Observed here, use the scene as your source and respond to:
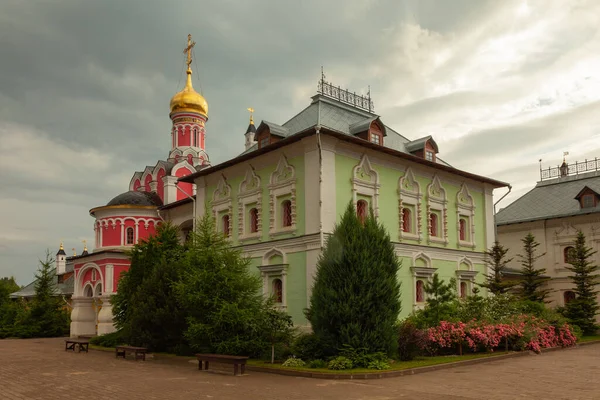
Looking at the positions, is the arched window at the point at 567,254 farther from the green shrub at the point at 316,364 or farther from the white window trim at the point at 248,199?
the green shrub at the point at 316,364

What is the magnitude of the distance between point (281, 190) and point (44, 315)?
22845 millimetres

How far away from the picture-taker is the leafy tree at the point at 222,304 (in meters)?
17.5

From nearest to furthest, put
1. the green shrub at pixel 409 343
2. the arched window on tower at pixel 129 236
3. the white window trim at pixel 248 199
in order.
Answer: the green shrub at pixel 409 343, the white window trim at pixel 248 199, the arched window on tower at pixel 129 236

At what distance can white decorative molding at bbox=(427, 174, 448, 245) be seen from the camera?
24219 millimetres

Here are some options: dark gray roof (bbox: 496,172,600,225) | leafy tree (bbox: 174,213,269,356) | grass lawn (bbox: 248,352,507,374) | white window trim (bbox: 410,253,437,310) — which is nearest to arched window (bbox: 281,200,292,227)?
leafy tree (bbox: 174,213,269,356)

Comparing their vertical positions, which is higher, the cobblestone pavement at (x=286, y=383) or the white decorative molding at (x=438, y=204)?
the white decorative molding at (x=438, y=204)

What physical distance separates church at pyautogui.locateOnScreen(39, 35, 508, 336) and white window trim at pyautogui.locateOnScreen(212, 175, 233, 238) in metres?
0.04

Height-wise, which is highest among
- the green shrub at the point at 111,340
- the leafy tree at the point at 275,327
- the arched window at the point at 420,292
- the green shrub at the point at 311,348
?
the arched window at the point at 420,292

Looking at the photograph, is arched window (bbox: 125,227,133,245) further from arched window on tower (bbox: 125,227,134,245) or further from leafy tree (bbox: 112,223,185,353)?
leafy tree (bbox: 112,223,185,353)

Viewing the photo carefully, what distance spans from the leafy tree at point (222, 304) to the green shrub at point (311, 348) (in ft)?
3.87

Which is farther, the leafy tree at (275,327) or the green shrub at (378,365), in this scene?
the leafy tree at (275,327)

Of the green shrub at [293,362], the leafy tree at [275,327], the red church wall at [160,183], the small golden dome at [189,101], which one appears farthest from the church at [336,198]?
the small golden dome at [189,101]

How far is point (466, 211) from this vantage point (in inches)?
1031

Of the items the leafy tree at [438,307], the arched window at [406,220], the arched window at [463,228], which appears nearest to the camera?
the leafy tree at [438,307]
